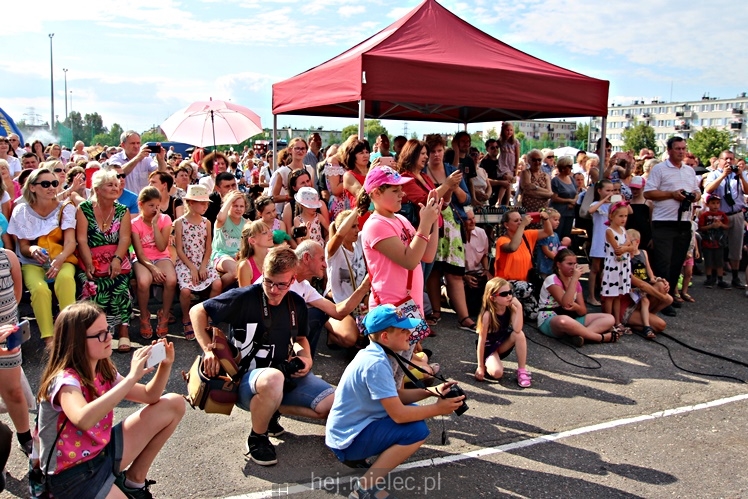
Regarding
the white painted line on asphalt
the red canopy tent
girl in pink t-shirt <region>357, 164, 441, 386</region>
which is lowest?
the white painted line on asphalt

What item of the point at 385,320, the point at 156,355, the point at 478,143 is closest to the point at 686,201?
the point at 385,320

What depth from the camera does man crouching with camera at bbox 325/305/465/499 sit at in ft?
10.1

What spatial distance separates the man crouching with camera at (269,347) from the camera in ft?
11.5

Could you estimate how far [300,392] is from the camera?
3750mm

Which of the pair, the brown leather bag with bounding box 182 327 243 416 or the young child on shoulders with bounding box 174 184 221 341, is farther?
the young child on shoulders with bounding box 174 184 221 341

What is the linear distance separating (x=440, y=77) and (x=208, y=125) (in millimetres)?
5094

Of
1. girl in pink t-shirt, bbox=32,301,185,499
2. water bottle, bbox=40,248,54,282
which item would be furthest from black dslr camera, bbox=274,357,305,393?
water bottle, bbox=40,248,54,282

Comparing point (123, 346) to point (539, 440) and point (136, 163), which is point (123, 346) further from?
point (539, 440)

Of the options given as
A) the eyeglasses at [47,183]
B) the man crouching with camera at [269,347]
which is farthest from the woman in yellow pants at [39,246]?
the man crouching with camera at [269,347]

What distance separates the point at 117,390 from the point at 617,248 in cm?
535

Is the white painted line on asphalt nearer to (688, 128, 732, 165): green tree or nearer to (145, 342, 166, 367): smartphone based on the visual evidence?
(145, 342, 166, 367): smartphone

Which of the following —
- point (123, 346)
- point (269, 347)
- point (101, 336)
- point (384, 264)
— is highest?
point (384, 264)

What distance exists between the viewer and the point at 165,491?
3258 mm

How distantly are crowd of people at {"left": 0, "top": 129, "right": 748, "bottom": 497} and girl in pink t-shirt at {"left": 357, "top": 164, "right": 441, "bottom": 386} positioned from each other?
0.01 metres
